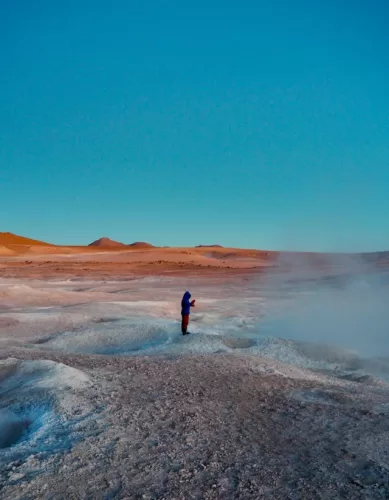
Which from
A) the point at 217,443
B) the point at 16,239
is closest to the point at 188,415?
the point at 217,443

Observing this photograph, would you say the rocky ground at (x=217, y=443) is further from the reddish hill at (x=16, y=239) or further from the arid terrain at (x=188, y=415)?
the reddish hill at (x=16, y=239)

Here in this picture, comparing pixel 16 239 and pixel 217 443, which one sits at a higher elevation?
pixel 16 239

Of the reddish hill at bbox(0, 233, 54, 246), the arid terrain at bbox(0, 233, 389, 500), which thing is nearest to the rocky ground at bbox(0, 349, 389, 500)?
the arid terrain at bbox(0, 233, 389, 500)

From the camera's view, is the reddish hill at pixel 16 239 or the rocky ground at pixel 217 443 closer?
the rocky ground at pixel 217 443

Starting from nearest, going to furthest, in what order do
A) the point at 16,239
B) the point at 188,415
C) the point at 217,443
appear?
the point at 217,443
the point at 188,415
the point at 16,239

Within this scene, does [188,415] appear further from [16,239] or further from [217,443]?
[16,239]

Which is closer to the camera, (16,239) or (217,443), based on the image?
(217,443)

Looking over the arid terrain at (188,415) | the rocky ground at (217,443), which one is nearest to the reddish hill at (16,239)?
the arid terrain at (188,415)

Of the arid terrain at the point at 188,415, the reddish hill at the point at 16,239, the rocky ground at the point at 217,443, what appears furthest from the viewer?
the reddish hill at the point at 16,239

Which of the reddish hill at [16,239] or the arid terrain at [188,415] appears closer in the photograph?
the arid terrain at [188,415]

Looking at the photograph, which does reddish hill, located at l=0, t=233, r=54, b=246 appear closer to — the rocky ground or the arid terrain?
the arid terrain

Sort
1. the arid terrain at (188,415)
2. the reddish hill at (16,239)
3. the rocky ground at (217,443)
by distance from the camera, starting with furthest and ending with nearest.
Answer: the reddish hill at (16,239)
the arid terrain at (188,415)
the rocky ground at (217,443)

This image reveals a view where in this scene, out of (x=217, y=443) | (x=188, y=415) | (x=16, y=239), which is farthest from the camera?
(x=16, y=239)

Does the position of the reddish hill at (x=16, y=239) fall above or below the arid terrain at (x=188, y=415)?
above
